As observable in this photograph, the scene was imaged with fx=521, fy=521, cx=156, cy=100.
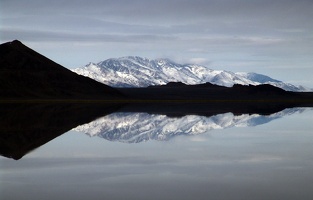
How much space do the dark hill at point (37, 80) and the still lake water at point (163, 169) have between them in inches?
3114

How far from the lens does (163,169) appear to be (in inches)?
586

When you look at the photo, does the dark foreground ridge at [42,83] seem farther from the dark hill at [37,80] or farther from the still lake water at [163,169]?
the still lake water at [163,169]

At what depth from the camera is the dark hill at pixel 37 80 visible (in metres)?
105

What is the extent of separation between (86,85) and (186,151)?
99.8 meters

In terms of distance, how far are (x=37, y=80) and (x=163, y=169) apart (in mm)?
100426

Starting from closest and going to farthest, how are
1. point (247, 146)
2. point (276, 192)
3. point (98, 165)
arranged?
point (276, 192) < point (98, 165) < point (247, 146)

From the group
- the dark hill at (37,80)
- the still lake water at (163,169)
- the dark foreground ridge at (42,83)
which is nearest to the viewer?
the still lake water at (163,169)

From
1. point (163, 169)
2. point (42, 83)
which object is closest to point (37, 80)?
point (42, 83)

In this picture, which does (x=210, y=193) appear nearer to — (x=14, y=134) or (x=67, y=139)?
(x=67, y=139)

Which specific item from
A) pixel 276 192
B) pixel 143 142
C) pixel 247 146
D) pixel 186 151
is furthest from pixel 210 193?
pixel 143 142

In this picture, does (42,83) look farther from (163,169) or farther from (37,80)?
(163,169)

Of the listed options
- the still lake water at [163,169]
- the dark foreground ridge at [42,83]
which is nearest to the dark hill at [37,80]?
the dark foreground ridge at [42,83]

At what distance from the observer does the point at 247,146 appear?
2152 cm

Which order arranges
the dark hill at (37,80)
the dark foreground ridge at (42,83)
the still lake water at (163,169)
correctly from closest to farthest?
the still lake water at (163,169)
the dark foreground ridge at (42,83)
the dark hill at (37,80)
